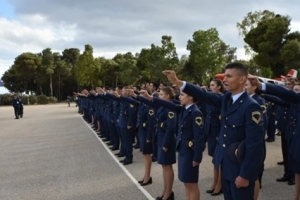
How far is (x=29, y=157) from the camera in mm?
9938

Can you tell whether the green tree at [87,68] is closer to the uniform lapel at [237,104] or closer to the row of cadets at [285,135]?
the row of cadets at [285,135]

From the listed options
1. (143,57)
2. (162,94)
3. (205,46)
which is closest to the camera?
(162,94)

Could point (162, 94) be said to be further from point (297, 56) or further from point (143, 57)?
point (143, 57)

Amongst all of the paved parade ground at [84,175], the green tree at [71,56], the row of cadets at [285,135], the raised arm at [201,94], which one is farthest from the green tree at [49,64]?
the raised arm at [201,94]

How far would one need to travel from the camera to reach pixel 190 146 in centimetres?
454

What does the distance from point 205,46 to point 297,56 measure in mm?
15264

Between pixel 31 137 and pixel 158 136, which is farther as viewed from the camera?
pixel 31 137

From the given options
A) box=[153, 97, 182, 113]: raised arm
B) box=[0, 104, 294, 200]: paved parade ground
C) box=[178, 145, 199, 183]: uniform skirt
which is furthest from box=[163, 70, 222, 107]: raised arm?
box=[0, 104, 294, 200]: paved parade ground

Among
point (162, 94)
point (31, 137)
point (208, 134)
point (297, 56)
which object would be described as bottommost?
point (31, 137)

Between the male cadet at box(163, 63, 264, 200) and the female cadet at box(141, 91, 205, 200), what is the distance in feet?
2.58

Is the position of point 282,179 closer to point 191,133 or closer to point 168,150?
point 168,150

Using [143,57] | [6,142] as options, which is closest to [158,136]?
[6,142]

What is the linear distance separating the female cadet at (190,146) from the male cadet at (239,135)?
0.79 m

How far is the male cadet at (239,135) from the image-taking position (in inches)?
126
